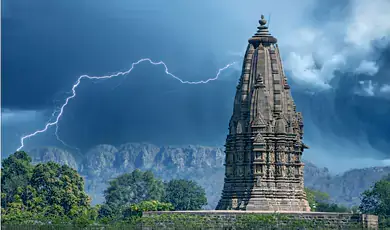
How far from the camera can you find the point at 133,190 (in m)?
144

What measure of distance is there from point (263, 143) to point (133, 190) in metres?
47.9

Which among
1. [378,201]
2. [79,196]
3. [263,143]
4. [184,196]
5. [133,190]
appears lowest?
[263,143]

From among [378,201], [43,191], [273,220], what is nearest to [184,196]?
[43,191]

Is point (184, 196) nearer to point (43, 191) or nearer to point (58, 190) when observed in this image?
point (58, 190)

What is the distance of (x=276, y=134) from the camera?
3858 inches

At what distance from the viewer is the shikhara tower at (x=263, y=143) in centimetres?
9669

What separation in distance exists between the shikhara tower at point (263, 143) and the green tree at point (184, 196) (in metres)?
38.3

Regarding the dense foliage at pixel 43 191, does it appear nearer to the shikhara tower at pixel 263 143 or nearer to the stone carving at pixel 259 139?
the shikhara tower at pixel 263 143

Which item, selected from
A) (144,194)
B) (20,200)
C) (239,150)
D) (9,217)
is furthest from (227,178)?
(144,194)

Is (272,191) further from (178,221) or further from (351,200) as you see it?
(351,200)

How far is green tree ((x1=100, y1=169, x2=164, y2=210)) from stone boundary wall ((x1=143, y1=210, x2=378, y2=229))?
46838 millimetres

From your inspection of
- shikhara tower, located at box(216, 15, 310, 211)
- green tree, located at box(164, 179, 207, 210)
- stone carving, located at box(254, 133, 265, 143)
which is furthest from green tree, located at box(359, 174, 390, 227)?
stone carving, located at box(254, 133, 265, 143)

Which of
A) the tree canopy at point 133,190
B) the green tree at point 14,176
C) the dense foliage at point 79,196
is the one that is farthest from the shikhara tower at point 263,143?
the tree canopy at point 133,190

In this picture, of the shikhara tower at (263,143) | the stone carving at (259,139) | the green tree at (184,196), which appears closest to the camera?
the shikhara tower at (263,143)
